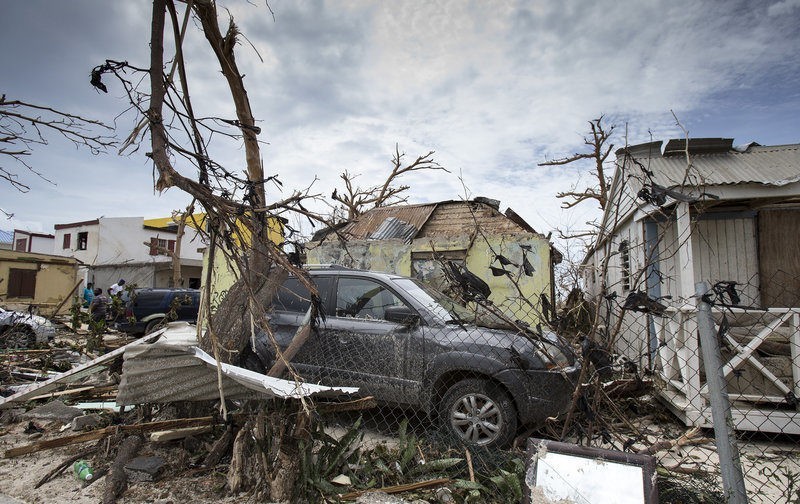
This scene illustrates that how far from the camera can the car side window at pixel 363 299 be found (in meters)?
4.90

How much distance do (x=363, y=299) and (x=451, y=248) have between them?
217 inches

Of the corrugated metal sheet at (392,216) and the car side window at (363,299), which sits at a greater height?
the corrugated metal sheet at (392,216)

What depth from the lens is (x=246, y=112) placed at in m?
4.19

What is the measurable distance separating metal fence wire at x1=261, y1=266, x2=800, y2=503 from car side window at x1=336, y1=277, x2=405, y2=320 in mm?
13

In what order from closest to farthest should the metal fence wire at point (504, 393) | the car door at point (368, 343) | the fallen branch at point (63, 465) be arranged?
the metal fence wire at point (504, 393) < the fallen branch at point (63, 465) < the car door at point (368, 343)

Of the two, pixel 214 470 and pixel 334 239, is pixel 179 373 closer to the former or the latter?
pixel 214 470

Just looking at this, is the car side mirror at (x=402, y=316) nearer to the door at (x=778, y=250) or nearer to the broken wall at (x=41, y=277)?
the door at (x=778, y=250)

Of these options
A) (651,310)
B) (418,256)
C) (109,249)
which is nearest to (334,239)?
(418,256)

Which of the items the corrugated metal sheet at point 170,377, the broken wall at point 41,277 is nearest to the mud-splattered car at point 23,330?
the corrugated metal sheet at point 170,377

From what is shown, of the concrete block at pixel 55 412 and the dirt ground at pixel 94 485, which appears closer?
the dirt ground at pixel 94 485

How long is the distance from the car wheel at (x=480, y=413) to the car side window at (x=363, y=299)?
1146 millimetres

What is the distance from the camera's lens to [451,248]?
10.3 m

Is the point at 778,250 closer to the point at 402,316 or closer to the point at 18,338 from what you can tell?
the point at 402,316

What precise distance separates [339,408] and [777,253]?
7197 mm
